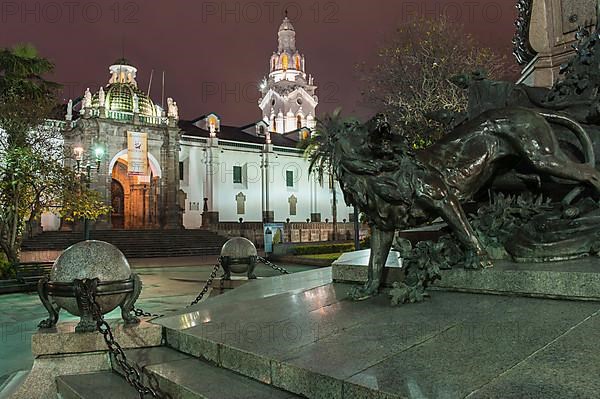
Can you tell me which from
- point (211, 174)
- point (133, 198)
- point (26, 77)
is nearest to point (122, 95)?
point (133, 198)

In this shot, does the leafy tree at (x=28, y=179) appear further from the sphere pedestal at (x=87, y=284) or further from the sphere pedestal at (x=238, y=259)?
the sphere pedestal at (x=87, y=284)

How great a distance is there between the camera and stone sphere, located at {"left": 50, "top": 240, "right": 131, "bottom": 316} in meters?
4.73

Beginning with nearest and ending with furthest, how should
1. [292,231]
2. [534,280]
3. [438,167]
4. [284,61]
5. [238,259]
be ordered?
1. [534,280]
2. [438,167]
3. [238,259]
4. [292,231]
5. [284,61]

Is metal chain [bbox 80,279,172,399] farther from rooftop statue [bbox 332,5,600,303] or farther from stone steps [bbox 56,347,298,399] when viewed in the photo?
rooftop statue [bbox 332,5,600,303]

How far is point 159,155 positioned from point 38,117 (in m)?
25.5

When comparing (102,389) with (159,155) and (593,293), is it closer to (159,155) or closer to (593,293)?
(593,293)

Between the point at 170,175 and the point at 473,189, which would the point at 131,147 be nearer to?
the point at 170,175

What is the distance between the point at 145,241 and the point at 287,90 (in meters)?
47.2

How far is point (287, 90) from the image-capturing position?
251 feet

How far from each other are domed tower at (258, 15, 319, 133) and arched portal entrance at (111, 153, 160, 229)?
2920cm

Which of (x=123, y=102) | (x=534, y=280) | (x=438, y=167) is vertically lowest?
(x=534, y=280)

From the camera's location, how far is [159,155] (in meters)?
45.3

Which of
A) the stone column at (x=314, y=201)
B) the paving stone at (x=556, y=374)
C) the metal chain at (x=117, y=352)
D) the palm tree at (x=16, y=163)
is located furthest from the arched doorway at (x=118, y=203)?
the paving stone at (x=556, y=374)

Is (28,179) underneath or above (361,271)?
above
